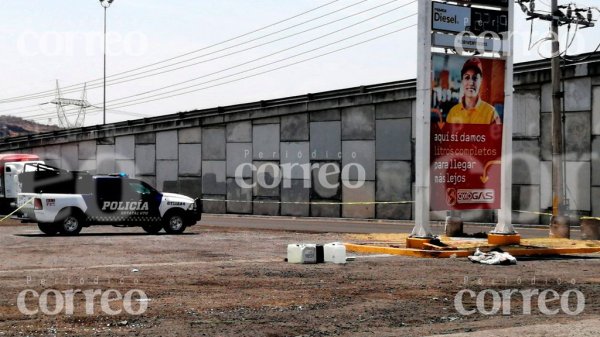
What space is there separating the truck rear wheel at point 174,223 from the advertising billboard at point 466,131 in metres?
10.4

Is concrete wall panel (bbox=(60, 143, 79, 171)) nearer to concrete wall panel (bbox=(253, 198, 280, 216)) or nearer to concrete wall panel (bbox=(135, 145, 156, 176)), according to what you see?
concrete wall panel (bbox=(135, 145, 156, 176))

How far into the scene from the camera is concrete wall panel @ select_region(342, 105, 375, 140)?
43.3 meters

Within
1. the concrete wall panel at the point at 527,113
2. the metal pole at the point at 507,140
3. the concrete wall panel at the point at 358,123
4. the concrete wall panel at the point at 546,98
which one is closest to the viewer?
the metal pole at the point at 507,140

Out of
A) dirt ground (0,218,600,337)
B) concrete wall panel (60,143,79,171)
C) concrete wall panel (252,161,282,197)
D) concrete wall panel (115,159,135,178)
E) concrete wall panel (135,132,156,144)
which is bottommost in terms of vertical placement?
dirt ground (0,218,600,337)

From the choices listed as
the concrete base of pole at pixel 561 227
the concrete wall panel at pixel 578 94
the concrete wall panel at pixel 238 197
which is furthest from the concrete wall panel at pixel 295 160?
the concrete base of pole at pixel 561 227

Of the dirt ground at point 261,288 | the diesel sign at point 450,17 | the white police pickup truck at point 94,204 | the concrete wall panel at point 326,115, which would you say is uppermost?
the diesel sign at point 450,17

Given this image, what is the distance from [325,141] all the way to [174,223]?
17838 mm

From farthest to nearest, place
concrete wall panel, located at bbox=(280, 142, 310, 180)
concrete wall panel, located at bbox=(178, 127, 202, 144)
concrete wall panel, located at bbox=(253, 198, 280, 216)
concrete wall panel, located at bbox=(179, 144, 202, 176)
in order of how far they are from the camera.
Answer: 1. concrete wall panel, located at bbox=(178, 127, 202, 144)
2. concrete wall panel, located at bbox=(179, 144, 202, 176)
3. concrete wall panel, located at bbox=(253, 198, 280, 216)
4. concrete wall panel, located at bbox=(280, 142, 310, 180)

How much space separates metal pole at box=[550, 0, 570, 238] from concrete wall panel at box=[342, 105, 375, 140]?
1631 centimetres

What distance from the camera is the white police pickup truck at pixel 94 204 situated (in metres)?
27.1

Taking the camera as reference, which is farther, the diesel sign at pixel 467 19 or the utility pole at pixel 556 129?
the utility pole at pixel 556 129

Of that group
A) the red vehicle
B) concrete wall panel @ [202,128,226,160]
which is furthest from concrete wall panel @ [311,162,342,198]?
the red vehicle

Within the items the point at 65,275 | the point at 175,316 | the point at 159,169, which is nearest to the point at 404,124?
the point at 159,169

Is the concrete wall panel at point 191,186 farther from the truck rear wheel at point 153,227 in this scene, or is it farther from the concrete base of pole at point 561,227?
the concrete base of pole at point 561,227
